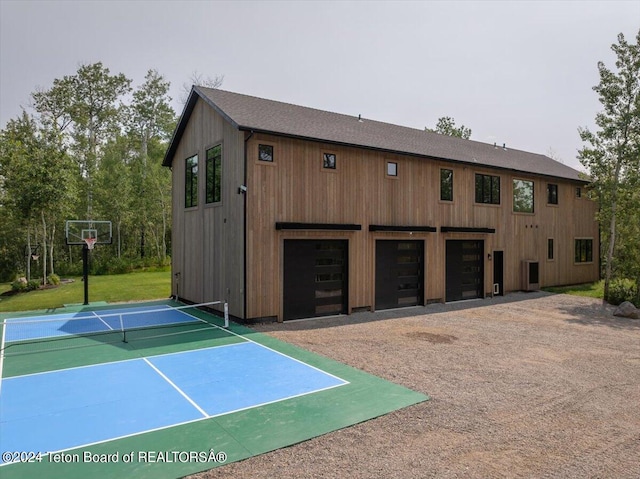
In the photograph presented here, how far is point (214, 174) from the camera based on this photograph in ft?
42.3

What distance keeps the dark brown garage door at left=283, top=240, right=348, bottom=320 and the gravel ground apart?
527 mm

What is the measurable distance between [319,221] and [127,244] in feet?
83.5

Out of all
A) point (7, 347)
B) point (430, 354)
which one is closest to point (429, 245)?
point (430, 354)

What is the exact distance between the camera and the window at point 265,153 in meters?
11.3

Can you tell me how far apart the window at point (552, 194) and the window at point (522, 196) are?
4.85 feet

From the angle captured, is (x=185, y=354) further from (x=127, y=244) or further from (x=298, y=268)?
(x=127, y=244)

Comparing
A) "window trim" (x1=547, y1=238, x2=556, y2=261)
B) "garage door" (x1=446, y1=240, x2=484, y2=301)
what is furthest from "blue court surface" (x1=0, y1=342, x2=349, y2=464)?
"window trim" (x1=547, y1=238, x2=556, y2=261)

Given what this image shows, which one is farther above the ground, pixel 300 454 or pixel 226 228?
pixel 226 228

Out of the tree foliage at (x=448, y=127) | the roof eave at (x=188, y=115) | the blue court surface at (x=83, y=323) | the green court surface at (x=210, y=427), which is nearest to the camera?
the green court surface at (x=210, y=427)

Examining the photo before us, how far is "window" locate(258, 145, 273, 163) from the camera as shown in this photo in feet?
37.0

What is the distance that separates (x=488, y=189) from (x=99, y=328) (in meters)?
14.9

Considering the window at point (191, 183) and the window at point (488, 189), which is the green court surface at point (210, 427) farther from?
the window at point (488, 189)

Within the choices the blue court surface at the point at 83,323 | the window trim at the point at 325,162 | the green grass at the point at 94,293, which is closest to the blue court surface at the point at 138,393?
the blue court surface at the point at 83,323

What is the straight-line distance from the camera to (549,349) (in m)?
9.04
